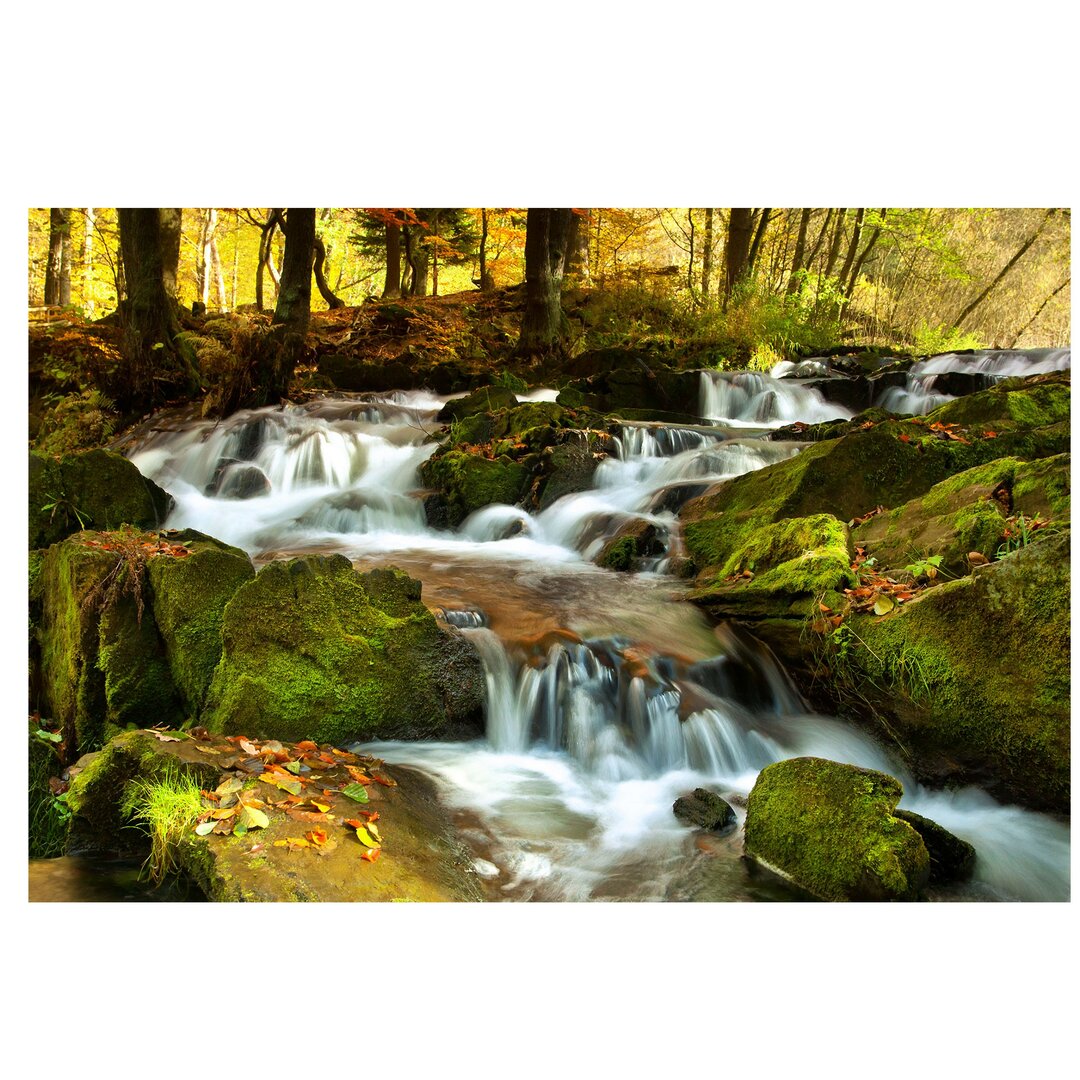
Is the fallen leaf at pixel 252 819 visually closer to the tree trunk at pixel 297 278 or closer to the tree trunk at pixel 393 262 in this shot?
the tree trunk at pixel 297 278

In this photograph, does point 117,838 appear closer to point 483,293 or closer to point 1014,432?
point 1014,432

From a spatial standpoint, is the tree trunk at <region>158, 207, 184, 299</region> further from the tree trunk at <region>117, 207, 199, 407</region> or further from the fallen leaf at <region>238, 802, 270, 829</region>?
the fallen leaf at <region>238, 802, 270, 829</region>

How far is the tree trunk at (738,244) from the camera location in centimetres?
1252

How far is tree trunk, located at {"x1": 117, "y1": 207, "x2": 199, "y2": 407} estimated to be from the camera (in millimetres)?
9156

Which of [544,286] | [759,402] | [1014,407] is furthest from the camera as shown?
[544,286]

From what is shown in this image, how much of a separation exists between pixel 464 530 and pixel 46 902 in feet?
15.6

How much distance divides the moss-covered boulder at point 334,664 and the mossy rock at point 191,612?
190 mm

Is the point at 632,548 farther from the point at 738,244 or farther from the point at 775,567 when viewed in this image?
the point at 738,244

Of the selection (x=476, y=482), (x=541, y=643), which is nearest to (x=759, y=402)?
(x=476, y=482)

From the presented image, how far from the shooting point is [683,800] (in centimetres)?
341

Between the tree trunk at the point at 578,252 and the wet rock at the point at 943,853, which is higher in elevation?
the tree trunk at the point at 578,252

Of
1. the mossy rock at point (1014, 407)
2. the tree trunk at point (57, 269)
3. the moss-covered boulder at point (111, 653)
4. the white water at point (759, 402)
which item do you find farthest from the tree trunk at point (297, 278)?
the mossy rock at point (1014, 407)

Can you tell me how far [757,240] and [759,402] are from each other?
4.54m

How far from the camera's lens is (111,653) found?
3.77 meters
